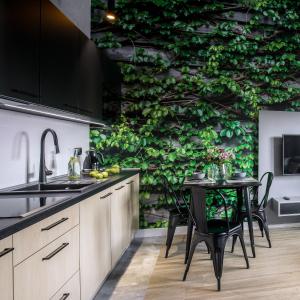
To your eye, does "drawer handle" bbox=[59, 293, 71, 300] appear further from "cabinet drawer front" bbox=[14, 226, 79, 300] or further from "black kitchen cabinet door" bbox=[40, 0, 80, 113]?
"black kitchen cabinet door" bbox=[40, 0, 80, 113]

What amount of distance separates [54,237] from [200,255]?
7.35 ft

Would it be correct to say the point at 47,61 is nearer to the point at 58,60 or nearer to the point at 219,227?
the point at 58,60

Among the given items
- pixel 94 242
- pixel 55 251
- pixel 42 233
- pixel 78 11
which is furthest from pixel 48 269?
pixel 78 11

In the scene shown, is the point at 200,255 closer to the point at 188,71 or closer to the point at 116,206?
the point at 116,206

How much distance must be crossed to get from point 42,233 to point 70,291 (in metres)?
0.56

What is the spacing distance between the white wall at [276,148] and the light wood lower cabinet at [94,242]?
2.66 meters

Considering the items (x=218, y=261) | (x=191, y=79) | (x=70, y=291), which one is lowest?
(x=218, y=261)

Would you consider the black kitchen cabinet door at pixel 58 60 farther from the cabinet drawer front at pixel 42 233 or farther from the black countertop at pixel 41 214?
the cabinet drawer front at pixel 42 233

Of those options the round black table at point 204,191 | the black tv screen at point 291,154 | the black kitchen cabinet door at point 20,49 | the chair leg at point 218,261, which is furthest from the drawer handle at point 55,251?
the black tv screen at point 291,154

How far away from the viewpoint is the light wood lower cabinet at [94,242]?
2.10 meters

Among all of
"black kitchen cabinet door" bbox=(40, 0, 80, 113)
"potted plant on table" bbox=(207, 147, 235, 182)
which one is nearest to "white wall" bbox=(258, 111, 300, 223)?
"potted plant on table" bbox=(207, 147, 235, 182)

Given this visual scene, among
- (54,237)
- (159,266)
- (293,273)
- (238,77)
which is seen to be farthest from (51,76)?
(238,77)

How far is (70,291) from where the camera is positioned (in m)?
1.86

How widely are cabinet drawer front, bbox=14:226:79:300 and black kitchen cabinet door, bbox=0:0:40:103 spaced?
87cm
